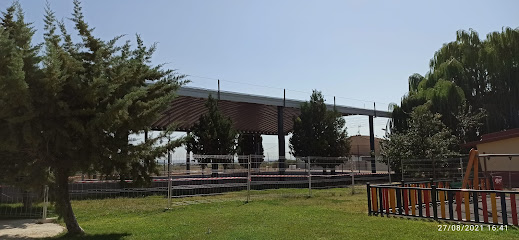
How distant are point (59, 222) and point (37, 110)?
4.77 meters

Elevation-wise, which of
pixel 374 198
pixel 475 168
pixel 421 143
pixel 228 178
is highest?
pixel 421 143

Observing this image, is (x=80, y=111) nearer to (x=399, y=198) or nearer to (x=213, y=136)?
(x=399, y=198)

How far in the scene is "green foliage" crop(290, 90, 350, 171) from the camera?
2834cm

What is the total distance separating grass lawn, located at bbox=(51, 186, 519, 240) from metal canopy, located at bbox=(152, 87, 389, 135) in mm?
8403

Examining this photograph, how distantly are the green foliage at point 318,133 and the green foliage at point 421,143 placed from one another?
3653 mm

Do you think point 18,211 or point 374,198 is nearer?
point 374,198

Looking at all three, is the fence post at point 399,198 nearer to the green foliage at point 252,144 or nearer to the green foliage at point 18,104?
the green foliage at point 18,104

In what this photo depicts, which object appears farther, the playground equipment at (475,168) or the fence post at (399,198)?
the playground equipment at (475,168)

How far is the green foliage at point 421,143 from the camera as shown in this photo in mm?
24000

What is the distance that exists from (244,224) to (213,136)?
1381 cm

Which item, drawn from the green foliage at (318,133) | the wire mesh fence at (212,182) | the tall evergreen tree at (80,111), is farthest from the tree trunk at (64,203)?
the green foliage at (318,133)

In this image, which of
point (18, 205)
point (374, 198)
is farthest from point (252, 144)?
point (374, 198)

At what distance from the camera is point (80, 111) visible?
862cm

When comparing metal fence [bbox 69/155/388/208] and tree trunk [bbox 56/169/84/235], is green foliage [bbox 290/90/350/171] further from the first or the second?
tree trunk [bbox 56/169/84/235]
